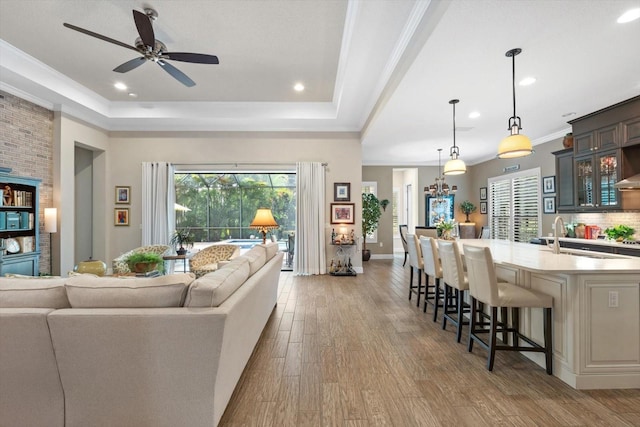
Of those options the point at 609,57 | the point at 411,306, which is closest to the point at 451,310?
the point at 411,306

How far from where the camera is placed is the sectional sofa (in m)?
1.67

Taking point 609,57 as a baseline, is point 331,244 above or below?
below

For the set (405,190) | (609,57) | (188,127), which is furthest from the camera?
(405,190)

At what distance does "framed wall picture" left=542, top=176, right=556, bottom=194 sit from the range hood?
1.96 meters

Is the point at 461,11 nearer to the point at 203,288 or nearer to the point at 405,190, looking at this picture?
the point at 203,288

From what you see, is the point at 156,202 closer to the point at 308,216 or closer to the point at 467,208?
the point at 308,216

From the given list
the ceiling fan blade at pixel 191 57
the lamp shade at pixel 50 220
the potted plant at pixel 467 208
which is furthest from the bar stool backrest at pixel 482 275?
the potted plant at pixel 467 208

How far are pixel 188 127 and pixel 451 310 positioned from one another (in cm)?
589

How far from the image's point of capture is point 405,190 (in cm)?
1127

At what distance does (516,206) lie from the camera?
765 centimetres

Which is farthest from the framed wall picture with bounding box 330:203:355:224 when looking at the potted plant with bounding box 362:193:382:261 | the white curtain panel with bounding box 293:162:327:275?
Answer: the potted plant with bounding box 362:193:382:261

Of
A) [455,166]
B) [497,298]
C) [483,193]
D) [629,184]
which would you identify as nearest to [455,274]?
[497,298]

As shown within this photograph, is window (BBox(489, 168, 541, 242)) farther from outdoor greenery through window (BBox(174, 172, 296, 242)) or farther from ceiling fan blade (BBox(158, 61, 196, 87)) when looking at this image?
ceiling fan blade (BBox(158, 61, 196, 87))

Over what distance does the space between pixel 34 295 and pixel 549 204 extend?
7.89m
